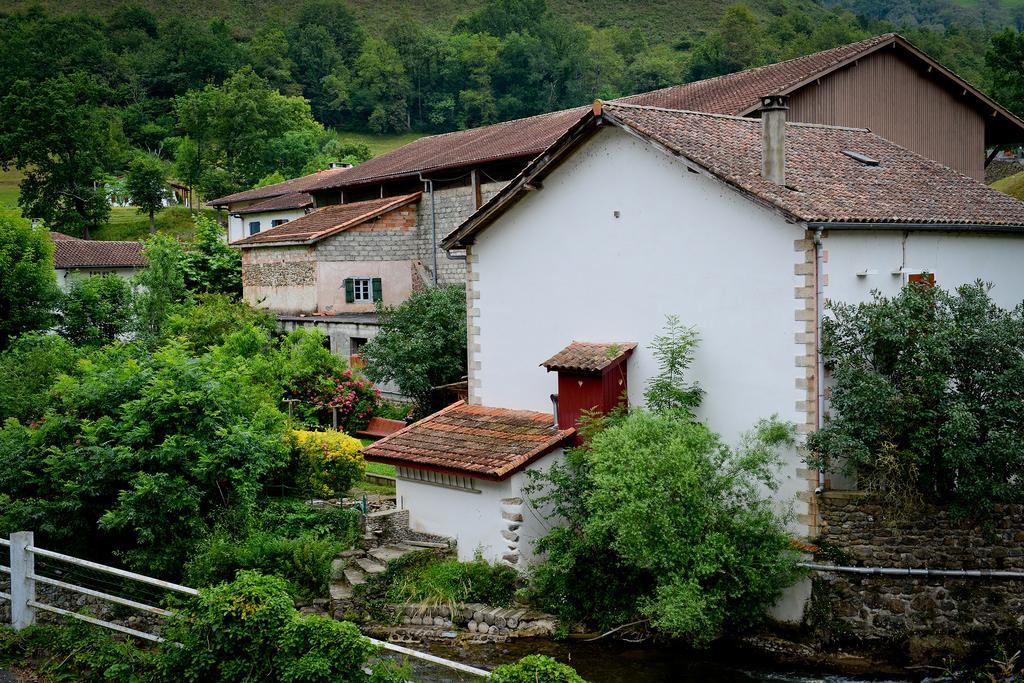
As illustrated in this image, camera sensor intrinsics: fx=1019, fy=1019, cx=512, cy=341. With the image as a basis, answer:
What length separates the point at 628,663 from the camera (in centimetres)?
1402

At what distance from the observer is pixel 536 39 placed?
311ft

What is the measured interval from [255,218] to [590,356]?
3469cm

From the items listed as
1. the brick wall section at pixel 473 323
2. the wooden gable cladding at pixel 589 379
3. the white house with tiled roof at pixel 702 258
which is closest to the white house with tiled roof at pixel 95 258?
the brick wall section at pixel 473 323

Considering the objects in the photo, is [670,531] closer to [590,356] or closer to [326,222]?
[590,356]

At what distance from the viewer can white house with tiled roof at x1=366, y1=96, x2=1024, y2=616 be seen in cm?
1455

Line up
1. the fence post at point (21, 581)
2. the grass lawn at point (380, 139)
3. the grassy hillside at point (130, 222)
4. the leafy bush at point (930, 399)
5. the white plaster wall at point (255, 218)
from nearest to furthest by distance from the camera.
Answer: the fence post at point (21, 581) → the leafy bush at point (930, 399) → the white plaster wall at point (255, 218) → the grassy hillside at point (130, 222) → the grass lawn at point (380, 139)

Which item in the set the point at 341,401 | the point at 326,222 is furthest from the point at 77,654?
the point at 326,222

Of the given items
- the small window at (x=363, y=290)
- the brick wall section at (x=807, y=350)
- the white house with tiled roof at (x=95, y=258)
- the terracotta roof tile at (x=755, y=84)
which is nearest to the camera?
the brick wall section at (x=807, y=350)

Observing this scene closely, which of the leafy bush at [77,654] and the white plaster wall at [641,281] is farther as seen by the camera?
the white plaster wall at [641,281]

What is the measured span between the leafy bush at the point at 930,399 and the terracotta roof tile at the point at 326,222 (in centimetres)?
2049

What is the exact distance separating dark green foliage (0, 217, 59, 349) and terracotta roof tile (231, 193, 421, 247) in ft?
26.5

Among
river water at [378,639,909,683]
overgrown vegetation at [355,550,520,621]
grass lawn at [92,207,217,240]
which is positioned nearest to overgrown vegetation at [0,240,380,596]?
overgrown vegetation at [355,550,520,621]

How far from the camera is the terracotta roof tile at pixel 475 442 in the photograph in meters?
16.2

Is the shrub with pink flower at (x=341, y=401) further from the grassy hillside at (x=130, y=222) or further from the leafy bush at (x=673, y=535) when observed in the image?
the grassy hillside at (x=130, y=222)
